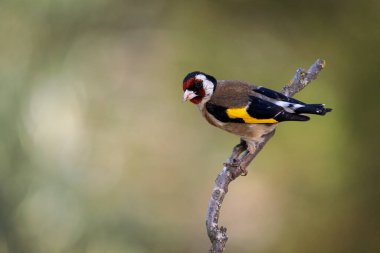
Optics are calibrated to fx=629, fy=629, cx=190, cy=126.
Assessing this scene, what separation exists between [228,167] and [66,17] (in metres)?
4.14

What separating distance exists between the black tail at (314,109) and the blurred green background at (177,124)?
2.83 metres

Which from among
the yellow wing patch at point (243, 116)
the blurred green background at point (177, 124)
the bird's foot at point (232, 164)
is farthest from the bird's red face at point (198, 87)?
the blurred green background at point (177, 124)

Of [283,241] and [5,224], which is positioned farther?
[283,241]

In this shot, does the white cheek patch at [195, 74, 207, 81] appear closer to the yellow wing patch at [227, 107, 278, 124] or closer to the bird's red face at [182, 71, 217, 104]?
the bird's red face at [182, 71, 217, 104]

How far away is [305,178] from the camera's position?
6.95 m

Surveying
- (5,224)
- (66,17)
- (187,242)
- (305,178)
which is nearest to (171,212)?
(187,242)

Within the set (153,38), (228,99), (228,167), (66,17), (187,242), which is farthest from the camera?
(153,38)

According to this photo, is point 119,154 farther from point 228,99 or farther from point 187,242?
point 228,99

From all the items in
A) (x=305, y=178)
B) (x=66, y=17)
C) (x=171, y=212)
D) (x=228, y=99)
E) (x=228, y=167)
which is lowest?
(x=228, y=167)

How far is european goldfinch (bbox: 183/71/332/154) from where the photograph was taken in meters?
3.82

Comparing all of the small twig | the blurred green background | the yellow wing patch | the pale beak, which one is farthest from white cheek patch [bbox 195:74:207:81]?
the blurred green background

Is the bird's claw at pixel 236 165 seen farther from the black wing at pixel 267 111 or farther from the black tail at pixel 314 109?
the black tail at pixel 314 109

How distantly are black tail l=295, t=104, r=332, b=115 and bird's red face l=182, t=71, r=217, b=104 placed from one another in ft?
1.91

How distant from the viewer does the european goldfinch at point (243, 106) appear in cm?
382
